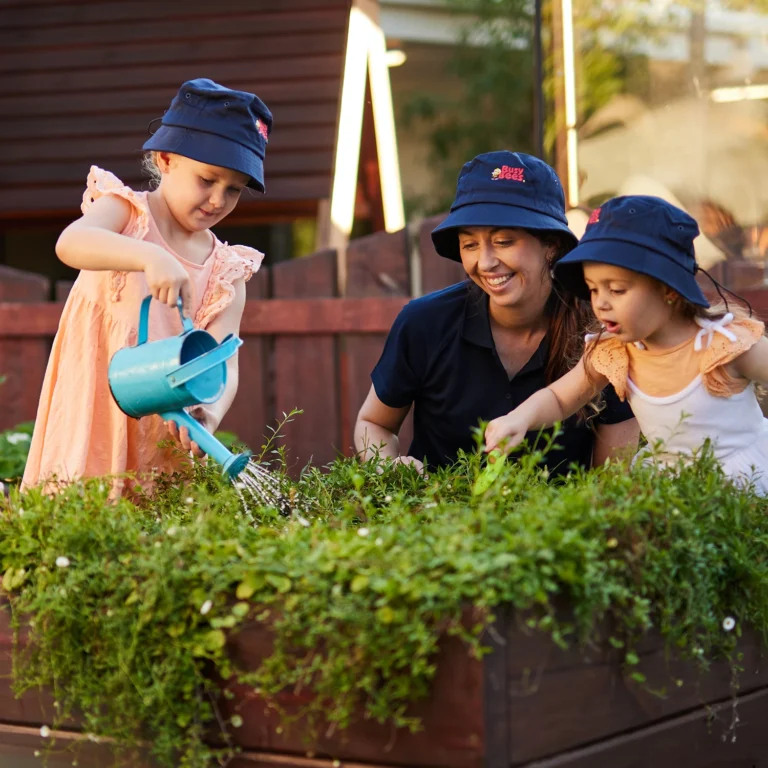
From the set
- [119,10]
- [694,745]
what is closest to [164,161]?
[694,745]

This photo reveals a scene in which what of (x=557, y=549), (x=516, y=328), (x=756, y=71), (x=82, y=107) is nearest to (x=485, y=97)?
(x=82, y=107)

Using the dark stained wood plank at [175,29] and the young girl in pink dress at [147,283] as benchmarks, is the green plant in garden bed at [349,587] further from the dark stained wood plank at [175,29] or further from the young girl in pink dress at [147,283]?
the dark stained wood plank at [175,29]

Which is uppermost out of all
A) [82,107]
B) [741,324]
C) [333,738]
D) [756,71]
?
[82,107]

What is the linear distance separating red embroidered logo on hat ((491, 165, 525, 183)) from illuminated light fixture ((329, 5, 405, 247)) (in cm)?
379

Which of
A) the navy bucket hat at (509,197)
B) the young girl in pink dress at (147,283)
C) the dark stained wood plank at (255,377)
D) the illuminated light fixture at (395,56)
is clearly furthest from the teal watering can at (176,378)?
the illuminated light fixture at (395,56)

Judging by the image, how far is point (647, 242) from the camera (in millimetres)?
2027

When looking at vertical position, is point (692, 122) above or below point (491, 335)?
above

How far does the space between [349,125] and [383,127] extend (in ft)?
1.23

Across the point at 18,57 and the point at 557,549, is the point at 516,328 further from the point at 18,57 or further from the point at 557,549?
the point at 18,57

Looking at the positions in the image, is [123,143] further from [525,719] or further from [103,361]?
[525,719]

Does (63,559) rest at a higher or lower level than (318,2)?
lower

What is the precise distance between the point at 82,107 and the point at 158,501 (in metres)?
5.36

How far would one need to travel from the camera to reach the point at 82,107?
279 inches

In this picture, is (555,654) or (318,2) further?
(318,2)
